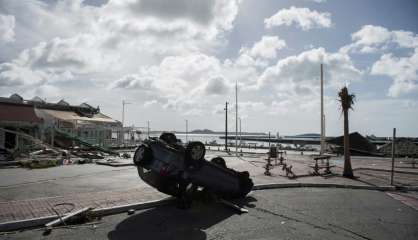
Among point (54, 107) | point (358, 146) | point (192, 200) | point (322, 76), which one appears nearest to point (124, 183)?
point (192, 200)

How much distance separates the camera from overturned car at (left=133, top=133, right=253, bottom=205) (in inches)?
Result: 344

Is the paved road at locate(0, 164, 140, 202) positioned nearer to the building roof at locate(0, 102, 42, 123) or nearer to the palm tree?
the palm tree

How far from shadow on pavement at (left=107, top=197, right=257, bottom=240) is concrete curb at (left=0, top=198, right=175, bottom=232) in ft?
0.80

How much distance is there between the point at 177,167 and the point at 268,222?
2704 millimetres

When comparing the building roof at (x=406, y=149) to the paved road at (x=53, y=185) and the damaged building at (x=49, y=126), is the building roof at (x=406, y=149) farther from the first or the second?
the paved road at (x=53, y=185)

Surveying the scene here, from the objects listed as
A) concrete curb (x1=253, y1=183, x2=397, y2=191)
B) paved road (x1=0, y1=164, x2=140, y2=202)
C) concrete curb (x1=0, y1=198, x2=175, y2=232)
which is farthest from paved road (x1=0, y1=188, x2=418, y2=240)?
paved road (x1=0, y1=164, x2=140, y2=202)

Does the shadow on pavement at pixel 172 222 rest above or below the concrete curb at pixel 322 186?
above

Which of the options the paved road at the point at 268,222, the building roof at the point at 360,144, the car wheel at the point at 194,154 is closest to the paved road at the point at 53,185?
the paved road at the point at 268,222

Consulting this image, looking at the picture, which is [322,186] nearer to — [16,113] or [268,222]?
[268,222]

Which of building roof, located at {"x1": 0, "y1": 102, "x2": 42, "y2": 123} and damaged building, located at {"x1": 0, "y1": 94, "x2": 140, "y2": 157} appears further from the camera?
building roof, located at {"x1": 0, "y1": 102, "x2": 42, "y2": 123}

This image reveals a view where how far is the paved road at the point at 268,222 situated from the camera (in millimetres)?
6547

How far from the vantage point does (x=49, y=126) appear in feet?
100

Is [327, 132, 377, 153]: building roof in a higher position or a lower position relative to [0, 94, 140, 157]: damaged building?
lower

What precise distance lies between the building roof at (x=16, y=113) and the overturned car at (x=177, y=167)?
24058 millimetres
